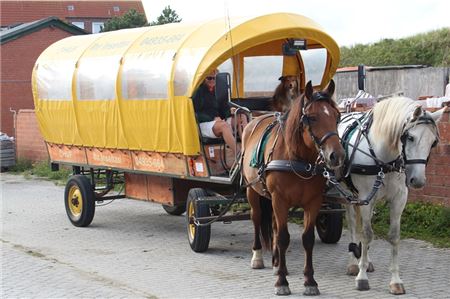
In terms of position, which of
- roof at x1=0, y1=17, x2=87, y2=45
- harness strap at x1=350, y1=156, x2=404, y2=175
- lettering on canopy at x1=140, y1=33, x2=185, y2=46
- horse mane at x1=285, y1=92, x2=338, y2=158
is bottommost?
harness strap at x1=350, y1=156, x2=404, y2=175

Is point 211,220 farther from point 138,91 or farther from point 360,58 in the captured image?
point 360,58

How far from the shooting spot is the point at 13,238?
11.8 meters

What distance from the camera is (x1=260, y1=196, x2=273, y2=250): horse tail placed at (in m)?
9.02

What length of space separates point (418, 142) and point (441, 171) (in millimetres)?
3889

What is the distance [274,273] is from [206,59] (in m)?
2.79

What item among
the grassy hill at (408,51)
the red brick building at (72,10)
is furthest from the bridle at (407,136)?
the red brick building at (72,10)

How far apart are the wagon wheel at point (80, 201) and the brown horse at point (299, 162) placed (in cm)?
447

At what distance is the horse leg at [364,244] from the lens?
25.9 ft

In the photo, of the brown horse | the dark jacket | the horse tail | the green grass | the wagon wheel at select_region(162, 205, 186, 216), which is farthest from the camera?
the wagon wheel at select_region(162, 205, 186, 216)

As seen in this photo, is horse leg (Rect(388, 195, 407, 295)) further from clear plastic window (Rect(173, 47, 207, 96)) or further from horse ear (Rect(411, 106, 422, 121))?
clear plastic window (Rect(173, 47, 207, 96))

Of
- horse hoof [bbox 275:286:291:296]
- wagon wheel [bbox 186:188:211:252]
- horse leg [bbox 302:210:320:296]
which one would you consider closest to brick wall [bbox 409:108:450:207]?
wagon wheel [bbox 186:188:211:252]

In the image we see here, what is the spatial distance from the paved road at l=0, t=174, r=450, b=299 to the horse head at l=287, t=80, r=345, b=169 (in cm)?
147

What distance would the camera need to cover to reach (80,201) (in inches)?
497

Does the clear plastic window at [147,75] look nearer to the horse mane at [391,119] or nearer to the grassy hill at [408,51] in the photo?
the horse mane at [391,119]
